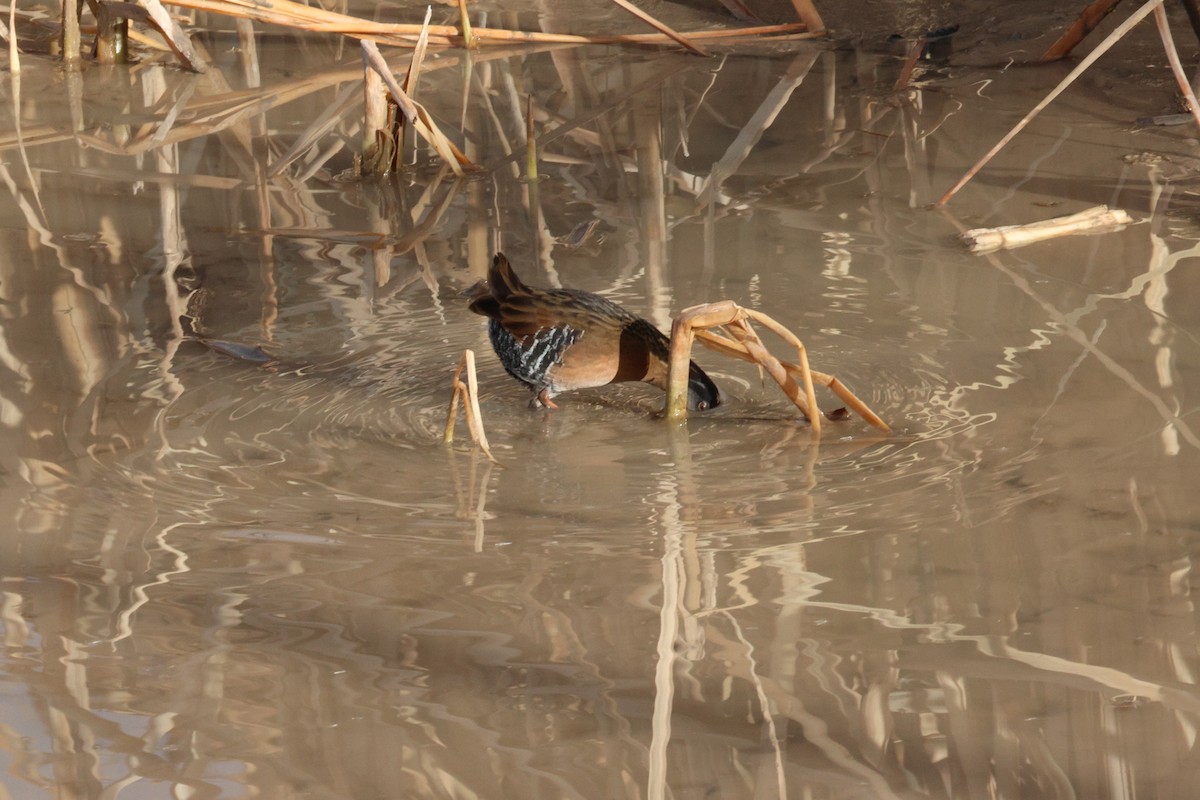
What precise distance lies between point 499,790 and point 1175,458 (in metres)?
1.94

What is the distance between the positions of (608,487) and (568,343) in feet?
2.13

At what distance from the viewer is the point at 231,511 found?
126 inches

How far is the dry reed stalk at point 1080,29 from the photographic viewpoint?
6.88m

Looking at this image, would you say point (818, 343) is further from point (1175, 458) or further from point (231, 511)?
point (231, 511)

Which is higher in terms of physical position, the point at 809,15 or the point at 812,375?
the point at 809,15

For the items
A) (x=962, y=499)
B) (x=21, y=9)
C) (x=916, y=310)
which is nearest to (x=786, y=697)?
(x=962, y=499)

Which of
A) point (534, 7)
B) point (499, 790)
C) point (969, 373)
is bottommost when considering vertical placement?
point (499, 790)

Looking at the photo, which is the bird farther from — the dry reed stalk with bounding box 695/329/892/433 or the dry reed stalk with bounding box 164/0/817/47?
the dry reed stalk with bounding box 164/0/817/47

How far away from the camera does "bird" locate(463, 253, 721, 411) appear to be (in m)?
3.87

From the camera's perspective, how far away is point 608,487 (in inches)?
133

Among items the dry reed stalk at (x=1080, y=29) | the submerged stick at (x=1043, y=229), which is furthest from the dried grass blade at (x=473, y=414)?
the dry reed stalk at (x=1080, y=29)

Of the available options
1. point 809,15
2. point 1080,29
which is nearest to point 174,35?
point 809,15

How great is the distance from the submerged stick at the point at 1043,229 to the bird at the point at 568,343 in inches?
54.2

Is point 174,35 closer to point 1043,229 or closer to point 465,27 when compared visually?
point 465,27
